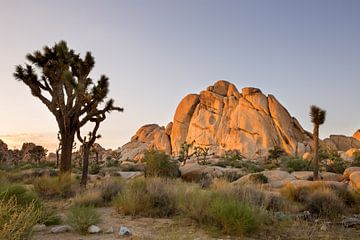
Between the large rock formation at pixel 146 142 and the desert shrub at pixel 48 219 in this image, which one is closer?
the desert shrub at pixel 48 219

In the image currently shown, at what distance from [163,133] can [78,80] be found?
67.8 metres

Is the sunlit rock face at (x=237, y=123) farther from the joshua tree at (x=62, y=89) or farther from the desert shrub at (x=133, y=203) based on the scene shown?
the desert shrub at (x=133, y=203)

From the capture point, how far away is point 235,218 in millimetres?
6723

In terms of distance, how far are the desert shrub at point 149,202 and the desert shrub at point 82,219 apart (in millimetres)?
1612

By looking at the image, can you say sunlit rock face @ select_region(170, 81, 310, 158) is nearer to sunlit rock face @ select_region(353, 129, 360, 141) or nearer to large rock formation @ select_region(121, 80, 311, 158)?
large rock formation @ select_region(121, 80, 311, 158)

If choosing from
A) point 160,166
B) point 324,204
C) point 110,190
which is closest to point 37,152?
point 160,166

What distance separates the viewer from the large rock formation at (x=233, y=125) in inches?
2569

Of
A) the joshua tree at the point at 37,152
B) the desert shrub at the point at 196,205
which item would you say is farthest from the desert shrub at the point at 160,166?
the joshua tree at the point at 37,152

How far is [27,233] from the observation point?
5414 mm

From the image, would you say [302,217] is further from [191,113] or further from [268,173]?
[191,113]

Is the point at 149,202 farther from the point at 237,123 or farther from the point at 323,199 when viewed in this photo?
the point at 237,123

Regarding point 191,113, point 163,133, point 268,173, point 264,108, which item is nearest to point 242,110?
point 264,108

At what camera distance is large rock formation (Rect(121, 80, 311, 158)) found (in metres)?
65.2

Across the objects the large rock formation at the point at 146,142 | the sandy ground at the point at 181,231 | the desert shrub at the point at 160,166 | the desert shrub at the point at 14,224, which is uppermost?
the large rock formation at the point at 146,142
